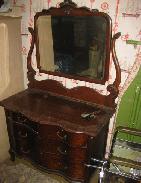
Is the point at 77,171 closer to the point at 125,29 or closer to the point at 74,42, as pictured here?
the point at 74,42

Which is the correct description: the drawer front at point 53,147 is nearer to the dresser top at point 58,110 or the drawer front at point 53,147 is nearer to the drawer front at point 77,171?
the drawer front at point 77,171

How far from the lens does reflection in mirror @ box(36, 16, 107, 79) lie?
2.45 metres

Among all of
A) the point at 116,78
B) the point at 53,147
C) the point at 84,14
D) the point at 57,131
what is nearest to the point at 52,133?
the point at 57,131

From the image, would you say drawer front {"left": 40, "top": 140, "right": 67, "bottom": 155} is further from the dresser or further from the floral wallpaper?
the floral wallpaper

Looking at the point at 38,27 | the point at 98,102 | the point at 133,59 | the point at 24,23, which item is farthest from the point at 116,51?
the point at 24,23

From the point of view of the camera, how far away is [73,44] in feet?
8.57

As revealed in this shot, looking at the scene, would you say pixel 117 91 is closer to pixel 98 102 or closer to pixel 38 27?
pixel 98 102

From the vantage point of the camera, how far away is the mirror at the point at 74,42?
242cm

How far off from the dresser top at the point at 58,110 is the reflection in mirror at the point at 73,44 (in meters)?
0.38

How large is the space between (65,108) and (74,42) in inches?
30.9

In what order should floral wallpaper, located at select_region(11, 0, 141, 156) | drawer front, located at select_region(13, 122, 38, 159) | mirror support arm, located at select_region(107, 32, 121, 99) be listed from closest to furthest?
floral wallpaper, located at select_region(11, 0, 141, 156), mirror support arm, located at select_region(107, 32, 121, 99), drawer front, located at select_region(13, 122, 38, 159)

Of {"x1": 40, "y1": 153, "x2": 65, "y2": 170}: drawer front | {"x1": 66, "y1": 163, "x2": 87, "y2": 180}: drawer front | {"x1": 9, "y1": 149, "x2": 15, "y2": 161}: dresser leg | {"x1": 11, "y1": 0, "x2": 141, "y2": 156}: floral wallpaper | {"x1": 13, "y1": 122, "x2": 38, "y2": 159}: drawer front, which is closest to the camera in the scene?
{"x1": 11, "y1": 0, "x2": 141, "y2": 156}: floral wallpaper

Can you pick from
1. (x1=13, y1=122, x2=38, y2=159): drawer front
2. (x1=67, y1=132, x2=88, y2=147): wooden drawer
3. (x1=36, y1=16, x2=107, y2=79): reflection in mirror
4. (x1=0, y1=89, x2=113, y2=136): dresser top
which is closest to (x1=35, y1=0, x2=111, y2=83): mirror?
(x1=36, y1=16, x2=107, y2=79): reflection in mirror

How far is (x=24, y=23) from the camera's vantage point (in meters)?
2.90
